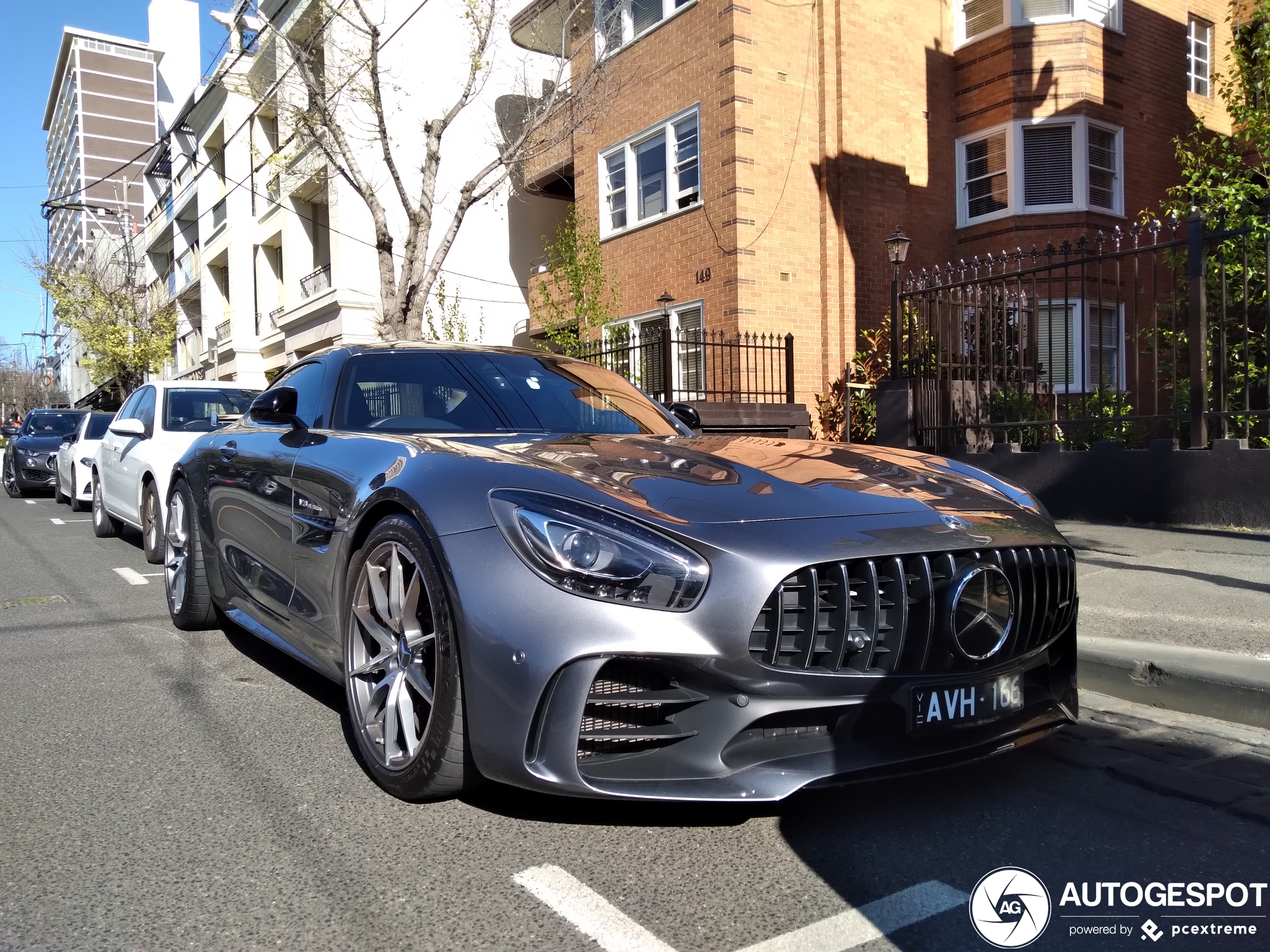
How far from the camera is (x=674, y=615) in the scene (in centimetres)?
251

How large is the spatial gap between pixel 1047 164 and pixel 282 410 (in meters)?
14.4

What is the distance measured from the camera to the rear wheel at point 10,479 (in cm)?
1703

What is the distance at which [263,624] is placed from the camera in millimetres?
4332

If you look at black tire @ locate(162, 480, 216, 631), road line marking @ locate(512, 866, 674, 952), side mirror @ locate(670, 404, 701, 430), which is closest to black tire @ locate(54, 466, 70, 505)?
black tire @ locate(162, 480, 216, 631)

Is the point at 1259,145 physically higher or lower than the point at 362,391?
higher

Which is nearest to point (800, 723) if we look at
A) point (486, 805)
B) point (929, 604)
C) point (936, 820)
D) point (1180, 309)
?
point (929, 604)

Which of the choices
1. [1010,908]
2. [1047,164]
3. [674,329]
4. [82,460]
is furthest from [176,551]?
[1047,164]

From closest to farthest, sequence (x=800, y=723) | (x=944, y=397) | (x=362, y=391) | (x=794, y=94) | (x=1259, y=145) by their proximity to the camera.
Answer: (x=800, y=723), (x=362, y=391), (x=944, y=397), (x=1259, y=145), (x=794, y=94)

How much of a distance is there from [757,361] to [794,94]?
4.17 metres

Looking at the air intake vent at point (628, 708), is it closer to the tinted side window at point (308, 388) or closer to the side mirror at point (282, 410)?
the side mirror at point (282, 410)

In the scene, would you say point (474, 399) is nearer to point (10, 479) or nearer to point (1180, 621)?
point (1180, 621)

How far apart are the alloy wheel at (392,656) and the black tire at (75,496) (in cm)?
1185

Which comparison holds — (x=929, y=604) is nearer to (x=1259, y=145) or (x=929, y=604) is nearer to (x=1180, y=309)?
(x=1180, y=309)

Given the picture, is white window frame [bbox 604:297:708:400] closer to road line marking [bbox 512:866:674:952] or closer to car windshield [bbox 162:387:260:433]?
car windshield [bbox 162:387:260:433]
